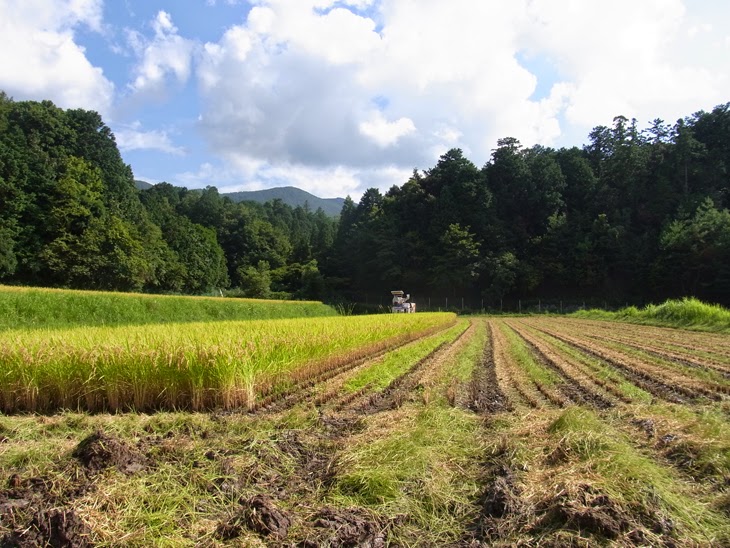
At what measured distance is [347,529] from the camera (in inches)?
120

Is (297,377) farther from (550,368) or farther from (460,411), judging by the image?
(550,368)

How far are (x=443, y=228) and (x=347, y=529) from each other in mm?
58987

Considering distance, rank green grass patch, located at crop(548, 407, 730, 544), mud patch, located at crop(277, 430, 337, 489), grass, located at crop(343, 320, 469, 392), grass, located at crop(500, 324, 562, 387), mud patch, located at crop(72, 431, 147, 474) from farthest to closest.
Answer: grass, located at crop(500, 324, 562, 387) → grass, located at crop(343, 320, 469, 392) → mud patch, located at crop(277, 430, 337, 489) → mud patch, located at crop(72, 431, 147, 474) → green grass patch, located at crop(548, 407, 730, 544)

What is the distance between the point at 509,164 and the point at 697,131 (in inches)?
907

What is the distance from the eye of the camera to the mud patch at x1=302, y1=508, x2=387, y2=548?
2953 mm

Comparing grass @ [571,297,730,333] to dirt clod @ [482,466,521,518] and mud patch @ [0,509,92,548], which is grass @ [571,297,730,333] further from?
mud patch @ [0,509,92,548]

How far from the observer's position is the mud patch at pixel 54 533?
2.82 metres

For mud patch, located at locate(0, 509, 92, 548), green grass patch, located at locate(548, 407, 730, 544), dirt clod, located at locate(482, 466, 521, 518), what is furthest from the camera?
dirt clod, located at locate(482, 466, 521, 518)

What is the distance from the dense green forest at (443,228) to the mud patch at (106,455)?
3912 centimetres

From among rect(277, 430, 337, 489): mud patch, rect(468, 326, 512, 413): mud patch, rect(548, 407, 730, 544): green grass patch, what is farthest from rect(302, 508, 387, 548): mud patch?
rect(468, 326, 512, 413): mud patch

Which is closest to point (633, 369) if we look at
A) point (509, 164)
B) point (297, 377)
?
point (297, 377)

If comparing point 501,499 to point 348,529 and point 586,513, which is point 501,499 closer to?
point 586,513

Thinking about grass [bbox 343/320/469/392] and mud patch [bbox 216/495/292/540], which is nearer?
mud patch [bbox 216/495/292/540]

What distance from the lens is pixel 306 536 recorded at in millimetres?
2996
